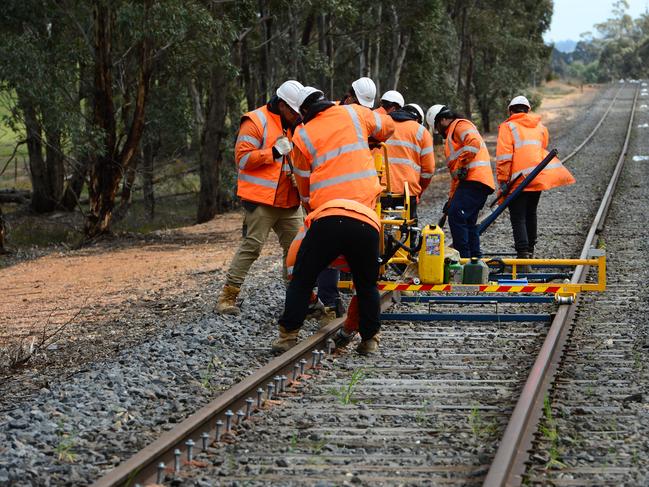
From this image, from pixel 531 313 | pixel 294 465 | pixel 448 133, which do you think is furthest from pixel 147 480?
pixel 448 133

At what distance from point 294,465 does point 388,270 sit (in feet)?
21.2

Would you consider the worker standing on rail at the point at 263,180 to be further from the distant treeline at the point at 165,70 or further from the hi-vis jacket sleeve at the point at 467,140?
the distant treeline at the point at 165,70

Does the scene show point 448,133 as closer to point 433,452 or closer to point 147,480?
point 433,452

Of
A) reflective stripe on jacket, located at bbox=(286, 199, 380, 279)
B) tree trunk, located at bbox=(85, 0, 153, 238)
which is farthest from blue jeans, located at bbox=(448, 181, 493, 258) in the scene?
tree trunk, located at bbox=(85, 0, 153, 238)

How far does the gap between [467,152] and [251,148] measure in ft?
8.34

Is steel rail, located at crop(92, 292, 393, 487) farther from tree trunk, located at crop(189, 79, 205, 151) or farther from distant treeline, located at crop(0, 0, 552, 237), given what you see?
tree trunk, located at crop(189, 79, 205, 151)

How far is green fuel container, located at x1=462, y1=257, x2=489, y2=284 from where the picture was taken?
8.86 meters

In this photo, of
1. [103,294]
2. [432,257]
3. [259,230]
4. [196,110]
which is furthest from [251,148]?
[196,110]

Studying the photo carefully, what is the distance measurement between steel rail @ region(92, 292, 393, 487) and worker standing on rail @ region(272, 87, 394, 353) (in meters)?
0.41

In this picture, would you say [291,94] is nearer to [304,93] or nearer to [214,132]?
[304,93]

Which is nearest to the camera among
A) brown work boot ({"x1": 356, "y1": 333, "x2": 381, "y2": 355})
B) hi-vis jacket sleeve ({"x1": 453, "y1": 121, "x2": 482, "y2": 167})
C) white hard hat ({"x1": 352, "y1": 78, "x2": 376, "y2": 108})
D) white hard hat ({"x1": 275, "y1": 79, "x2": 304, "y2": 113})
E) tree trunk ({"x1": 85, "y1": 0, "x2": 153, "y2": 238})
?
brown work boot ({"x1": 356, "y1": 333, "x2": 381, "y2": 355})

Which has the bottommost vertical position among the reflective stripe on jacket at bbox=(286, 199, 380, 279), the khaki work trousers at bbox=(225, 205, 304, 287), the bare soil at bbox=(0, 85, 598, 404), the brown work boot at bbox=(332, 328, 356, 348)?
the bare soil at bbox=(0, 85, 598, 404)

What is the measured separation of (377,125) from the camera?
25.3 feet

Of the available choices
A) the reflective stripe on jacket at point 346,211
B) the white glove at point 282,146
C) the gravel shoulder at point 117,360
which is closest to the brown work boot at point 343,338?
the gravel shoulder at point 117,360
